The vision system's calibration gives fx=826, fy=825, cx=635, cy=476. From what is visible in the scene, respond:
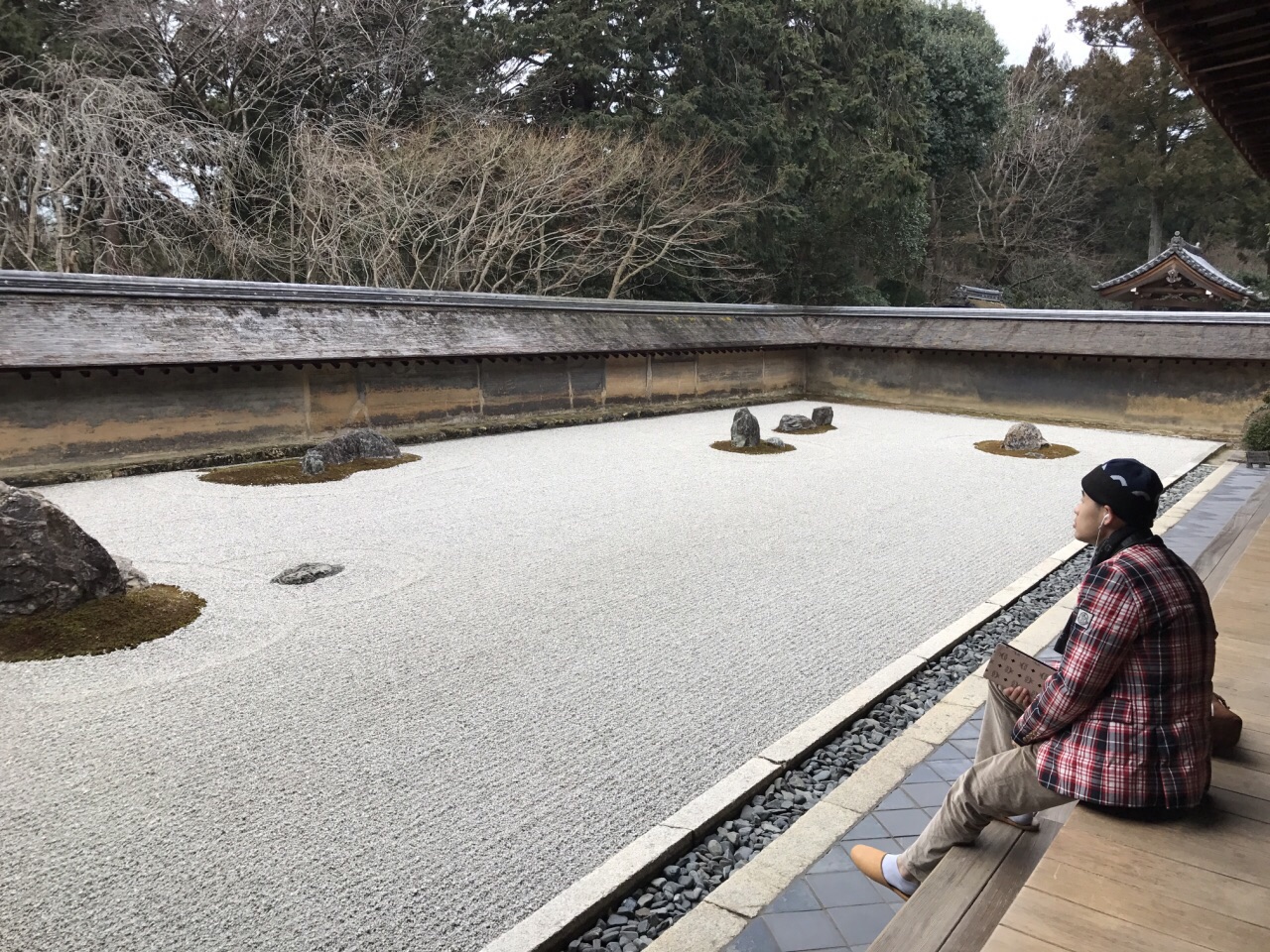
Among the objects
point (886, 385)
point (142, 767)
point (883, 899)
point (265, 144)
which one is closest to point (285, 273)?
point (265, 144)

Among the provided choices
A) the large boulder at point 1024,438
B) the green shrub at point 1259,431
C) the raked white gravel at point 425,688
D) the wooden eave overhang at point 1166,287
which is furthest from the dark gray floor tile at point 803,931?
the wooden eave overhang at point 1166,287

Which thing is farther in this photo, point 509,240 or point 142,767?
point 509,240

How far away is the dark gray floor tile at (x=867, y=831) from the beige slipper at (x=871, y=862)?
27 centimetres

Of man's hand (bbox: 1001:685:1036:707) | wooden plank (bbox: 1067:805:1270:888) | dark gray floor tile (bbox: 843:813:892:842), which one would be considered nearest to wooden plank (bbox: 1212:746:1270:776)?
wooden plank (bbox: 1067:805:1270:888)

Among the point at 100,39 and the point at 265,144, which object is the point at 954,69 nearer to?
the point at 265,144

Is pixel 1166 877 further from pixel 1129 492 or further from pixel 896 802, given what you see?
pixel 896 802

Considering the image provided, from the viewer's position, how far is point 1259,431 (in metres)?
11.4

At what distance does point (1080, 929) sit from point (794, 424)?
40.0 feet

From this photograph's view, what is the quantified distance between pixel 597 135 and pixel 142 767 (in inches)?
703

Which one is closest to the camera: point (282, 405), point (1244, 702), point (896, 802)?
point (1244, 702)

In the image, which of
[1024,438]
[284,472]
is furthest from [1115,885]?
[1024,438]

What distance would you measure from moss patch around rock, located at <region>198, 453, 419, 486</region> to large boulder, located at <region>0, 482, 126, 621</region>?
4.28m

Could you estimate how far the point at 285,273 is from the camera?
55.5 ft

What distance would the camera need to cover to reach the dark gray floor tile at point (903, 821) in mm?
3135
